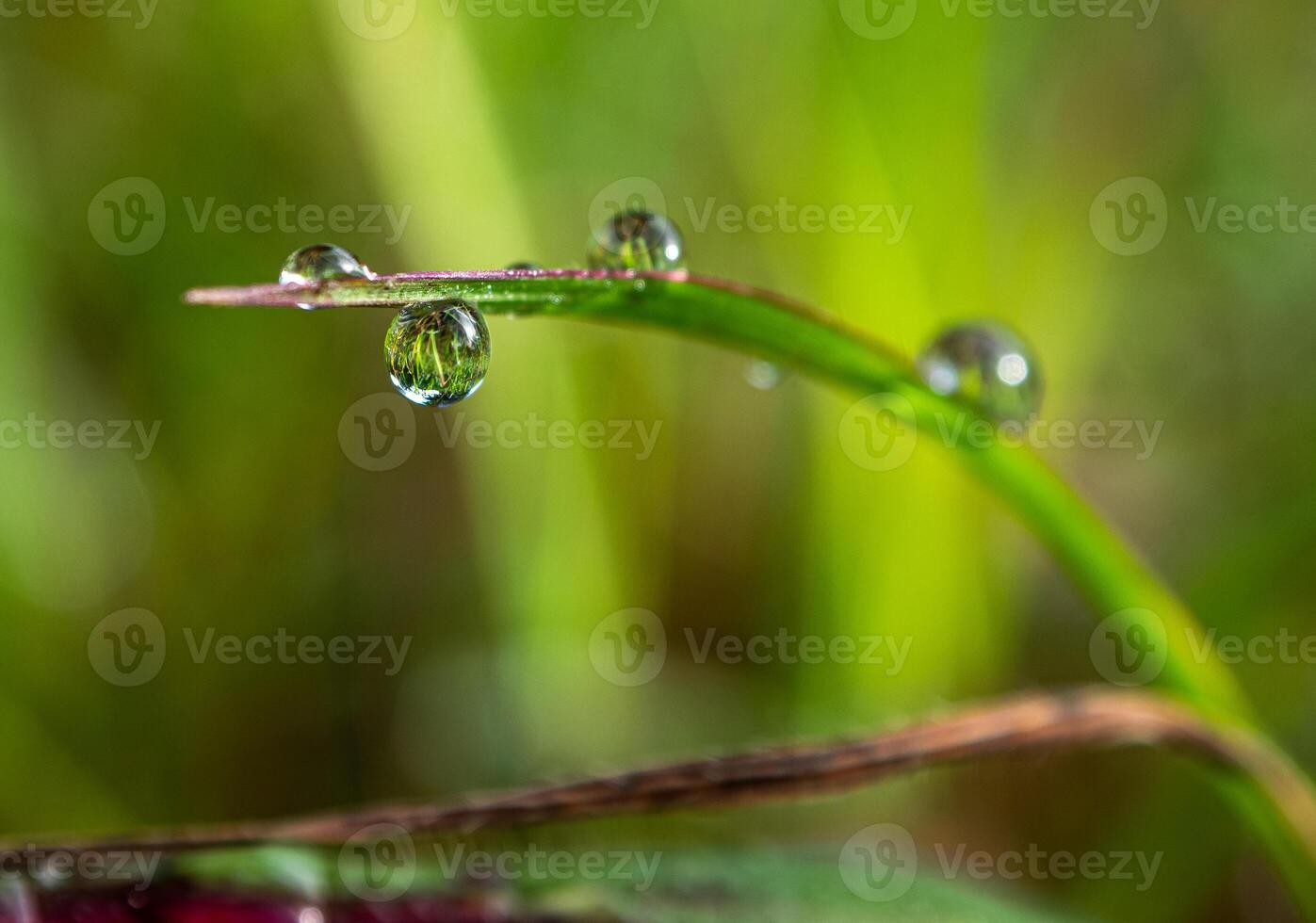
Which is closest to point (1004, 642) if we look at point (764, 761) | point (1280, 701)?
point (1280, 701)

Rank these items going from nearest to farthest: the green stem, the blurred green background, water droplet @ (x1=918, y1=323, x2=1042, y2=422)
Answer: the green stem
water droplet @ (x1=918, y1=323, x2=1042, y2=422)
the blurred green background

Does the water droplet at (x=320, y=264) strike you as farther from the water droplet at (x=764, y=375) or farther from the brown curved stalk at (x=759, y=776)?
the water droplet at (x=764, y=375)

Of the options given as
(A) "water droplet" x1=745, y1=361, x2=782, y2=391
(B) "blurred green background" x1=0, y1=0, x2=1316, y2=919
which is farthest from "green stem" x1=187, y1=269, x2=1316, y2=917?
(B) "blurred green background" x1=0, y1=0, x2=1316, y2=919

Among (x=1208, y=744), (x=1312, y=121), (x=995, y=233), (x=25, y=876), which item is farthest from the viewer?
(x=1312, y=121)

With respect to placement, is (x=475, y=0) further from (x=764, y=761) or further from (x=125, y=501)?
(x=764, y=761)

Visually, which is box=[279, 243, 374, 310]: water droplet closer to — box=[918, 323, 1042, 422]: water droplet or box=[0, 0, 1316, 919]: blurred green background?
box=[918, 323, 1042, 422]: water droplet

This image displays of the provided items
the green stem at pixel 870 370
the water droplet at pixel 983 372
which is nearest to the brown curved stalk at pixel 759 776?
the green stem at pixel 870 370
